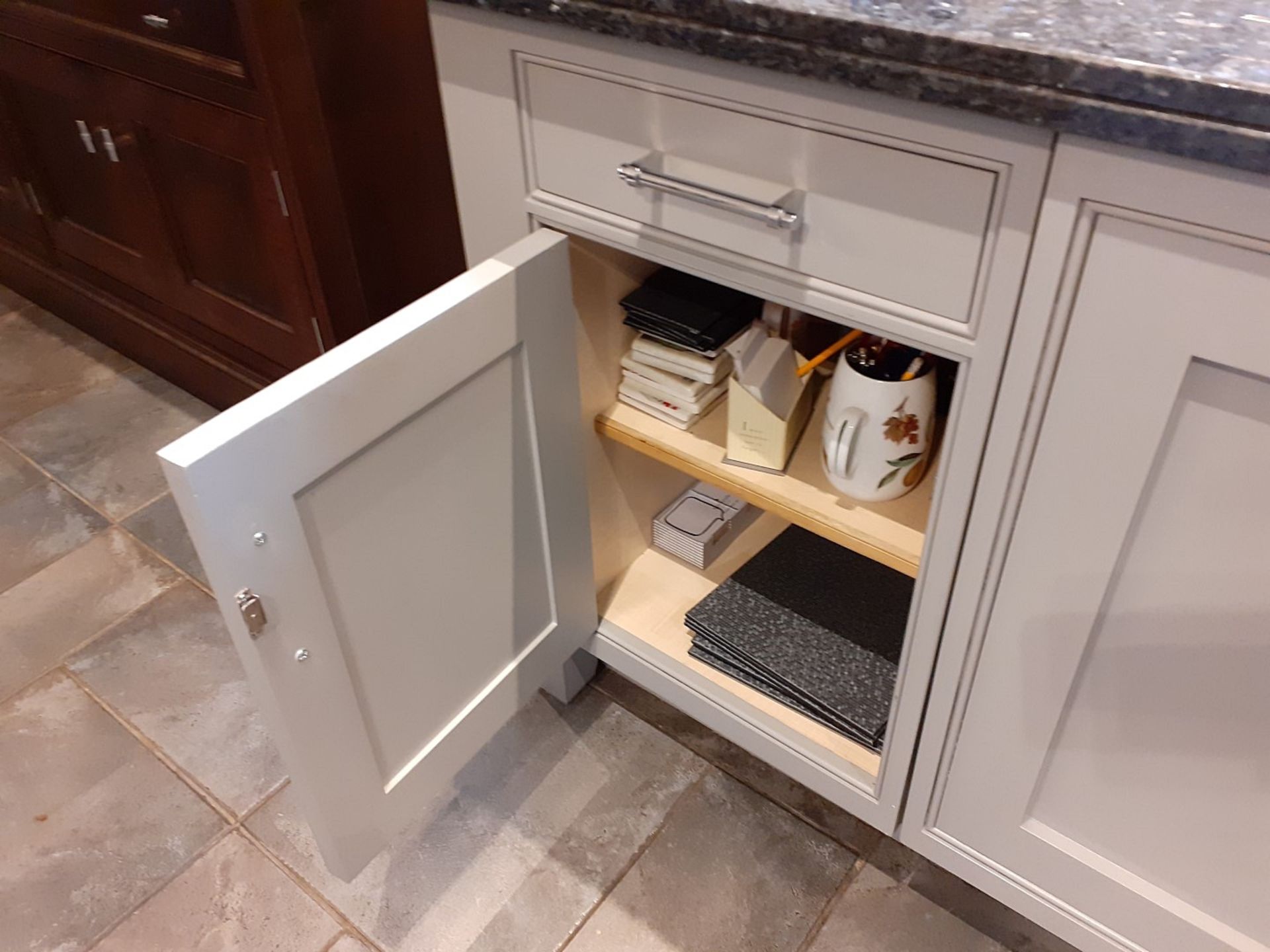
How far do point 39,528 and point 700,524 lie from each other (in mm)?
1140

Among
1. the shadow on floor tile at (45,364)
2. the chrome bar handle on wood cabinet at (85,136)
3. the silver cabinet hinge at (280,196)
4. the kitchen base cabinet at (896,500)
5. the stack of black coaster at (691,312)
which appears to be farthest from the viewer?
the shadow on floor tile at (45,364)

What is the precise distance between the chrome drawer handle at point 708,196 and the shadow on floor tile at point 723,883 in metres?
0.76

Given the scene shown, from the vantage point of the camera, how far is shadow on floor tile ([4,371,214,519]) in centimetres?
171

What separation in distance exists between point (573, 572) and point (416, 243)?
56 centimetres

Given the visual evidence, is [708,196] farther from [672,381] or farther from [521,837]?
[521,837]

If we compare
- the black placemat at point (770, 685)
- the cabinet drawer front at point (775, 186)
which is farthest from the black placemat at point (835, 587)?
the cabinet drawer front at point (775, 186)

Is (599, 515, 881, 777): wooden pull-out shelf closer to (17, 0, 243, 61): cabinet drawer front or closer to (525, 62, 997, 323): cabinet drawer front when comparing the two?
(525, 62, 997, 323): cabinet drawer front

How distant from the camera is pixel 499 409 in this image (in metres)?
0.89

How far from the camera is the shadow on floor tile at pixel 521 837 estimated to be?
43.7 inches

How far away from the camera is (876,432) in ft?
2.95

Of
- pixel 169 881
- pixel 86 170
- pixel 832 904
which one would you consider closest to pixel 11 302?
pixel 86 170

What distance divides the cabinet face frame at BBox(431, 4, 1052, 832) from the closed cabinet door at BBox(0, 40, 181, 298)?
2.69 ft

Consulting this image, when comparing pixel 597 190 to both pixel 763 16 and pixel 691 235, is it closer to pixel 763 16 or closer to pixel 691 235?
pixel 691 235

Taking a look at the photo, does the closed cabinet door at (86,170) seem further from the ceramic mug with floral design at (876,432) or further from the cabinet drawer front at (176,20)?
the ceramic mug with floral design at (876,432)
